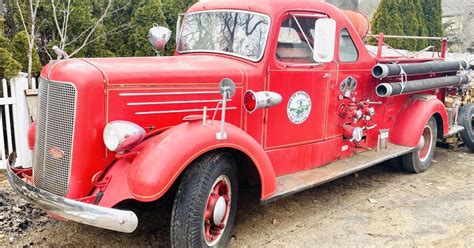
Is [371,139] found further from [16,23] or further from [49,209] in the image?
[16,23]

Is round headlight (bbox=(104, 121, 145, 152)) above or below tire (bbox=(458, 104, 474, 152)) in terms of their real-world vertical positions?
above

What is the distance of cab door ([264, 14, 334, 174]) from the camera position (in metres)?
4.46

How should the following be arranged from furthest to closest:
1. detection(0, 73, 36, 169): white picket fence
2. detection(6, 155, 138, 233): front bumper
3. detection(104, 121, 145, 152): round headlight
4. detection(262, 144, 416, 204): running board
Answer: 1. detection(0, 73, 36, 169): white picket fence
2. detection(262, 144, 416, 204): running board
3. detection(104, 121, 145, 152): round headlight
4. detection(6, 155, 138, 233): front bumper

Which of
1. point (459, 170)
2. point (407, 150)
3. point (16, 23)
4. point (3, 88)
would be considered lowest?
point (459, 170)

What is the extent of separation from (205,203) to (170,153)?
49cm

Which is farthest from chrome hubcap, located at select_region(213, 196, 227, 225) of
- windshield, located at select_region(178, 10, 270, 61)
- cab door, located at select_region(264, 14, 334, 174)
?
windshield, located at select_region(178, 10, 270, 61)

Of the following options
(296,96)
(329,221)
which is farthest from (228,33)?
(329,221)

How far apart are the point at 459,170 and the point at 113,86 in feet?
16.7

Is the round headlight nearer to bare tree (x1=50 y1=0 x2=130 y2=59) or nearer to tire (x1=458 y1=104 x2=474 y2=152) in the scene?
bare tree (x1=50 y1=0 x2=130 y2=59)

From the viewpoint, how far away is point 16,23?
701 centimetres

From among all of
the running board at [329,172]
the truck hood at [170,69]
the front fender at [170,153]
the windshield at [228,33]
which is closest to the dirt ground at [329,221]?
the running board at [329,172]

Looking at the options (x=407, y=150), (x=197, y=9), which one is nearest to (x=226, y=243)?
(x=197, y=9)

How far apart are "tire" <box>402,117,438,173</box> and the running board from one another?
0.33 m

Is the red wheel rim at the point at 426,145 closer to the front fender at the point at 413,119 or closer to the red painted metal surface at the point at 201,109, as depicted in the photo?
the front fender at the point at 413,119
